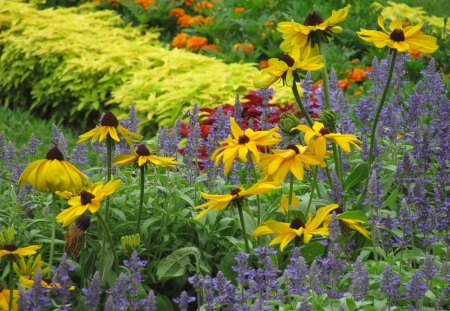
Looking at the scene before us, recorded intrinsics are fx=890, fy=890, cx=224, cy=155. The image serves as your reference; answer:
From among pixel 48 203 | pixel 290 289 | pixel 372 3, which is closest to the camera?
pixel 290 289

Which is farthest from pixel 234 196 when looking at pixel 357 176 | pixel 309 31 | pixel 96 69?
pixel 96 69

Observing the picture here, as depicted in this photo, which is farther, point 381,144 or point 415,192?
point 381,144

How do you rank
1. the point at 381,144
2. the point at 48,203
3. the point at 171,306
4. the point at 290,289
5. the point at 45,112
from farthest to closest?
the point at 45,112 < the point at 381,144 < the point at 48,203 < the point at 171,306 < the point at 290,289

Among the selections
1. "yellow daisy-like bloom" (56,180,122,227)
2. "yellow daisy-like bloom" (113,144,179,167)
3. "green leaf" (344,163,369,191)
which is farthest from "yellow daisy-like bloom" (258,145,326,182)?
"green leaf" (344,163,369,191)

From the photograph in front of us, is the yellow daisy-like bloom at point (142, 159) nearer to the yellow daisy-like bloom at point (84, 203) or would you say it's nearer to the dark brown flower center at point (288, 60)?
the yellow daisy-like bloom at point (84, 203)

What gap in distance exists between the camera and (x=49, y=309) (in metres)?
3.21

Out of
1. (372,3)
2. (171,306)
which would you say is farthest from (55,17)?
(171,306)

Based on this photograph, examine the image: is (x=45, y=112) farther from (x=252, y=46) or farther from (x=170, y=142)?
(x=170, y=142)

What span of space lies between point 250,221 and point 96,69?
4903mm

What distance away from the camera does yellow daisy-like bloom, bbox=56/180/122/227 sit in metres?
2.96

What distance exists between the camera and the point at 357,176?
12.9 feet

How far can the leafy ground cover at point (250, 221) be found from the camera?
2838 millimetres

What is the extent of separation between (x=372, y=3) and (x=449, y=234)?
630 cm

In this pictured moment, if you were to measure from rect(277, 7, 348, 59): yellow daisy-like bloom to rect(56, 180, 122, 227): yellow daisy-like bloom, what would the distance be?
1.05 m
